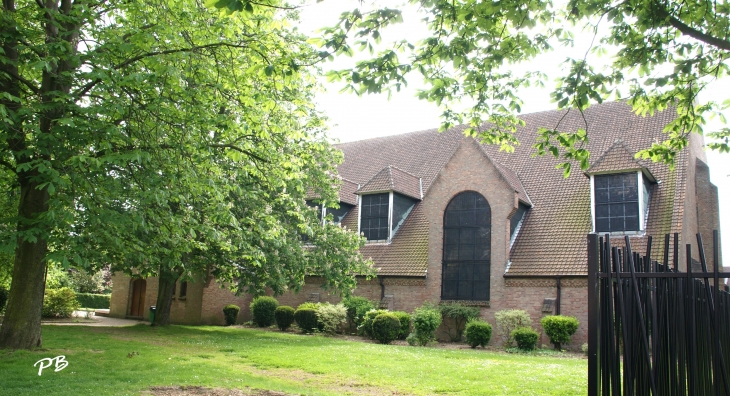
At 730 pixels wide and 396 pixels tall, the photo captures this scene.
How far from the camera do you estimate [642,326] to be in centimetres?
461

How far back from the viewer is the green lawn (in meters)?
10.1

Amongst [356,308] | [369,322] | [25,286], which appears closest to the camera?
[25,286]

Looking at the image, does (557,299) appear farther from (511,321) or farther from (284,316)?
(284,316)

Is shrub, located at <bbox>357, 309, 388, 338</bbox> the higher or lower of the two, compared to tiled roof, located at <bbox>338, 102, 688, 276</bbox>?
lower

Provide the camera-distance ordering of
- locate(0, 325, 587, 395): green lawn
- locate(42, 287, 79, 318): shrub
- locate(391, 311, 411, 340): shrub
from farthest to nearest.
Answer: locate(42, 287, 79, 318): shrub < locate(391, 311, 411, 340): shrub < locate(0, 325, 587, 395): green lawn

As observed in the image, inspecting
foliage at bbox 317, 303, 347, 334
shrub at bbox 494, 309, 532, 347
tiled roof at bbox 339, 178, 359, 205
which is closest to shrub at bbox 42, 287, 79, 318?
foliage at bbox 317, 303, 347, 334

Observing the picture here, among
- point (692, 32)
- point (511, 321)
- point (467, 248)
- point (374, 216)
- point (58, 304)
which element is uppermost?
point (692, 32)

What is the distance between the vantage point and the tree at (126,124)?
9484 mm

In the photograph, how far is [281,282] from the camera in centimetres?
2005

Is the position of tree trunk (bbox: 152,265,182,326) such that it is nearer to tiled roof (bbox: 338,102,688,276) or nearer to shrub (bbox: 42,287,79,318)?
tiled roof (bbox: 338,102,688,276)

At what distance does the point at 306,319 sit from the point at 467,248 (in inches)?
277

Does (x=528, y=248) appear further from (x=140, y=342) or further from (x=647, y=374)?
(x=647, y=374)

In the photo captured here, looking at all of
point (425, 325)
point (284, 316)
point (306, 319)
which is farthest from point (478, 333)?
point (284, 316)

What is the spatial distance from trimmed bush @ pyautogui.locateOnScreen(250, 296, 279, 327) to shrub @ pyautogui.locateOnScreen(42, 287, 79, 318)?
10.1m
